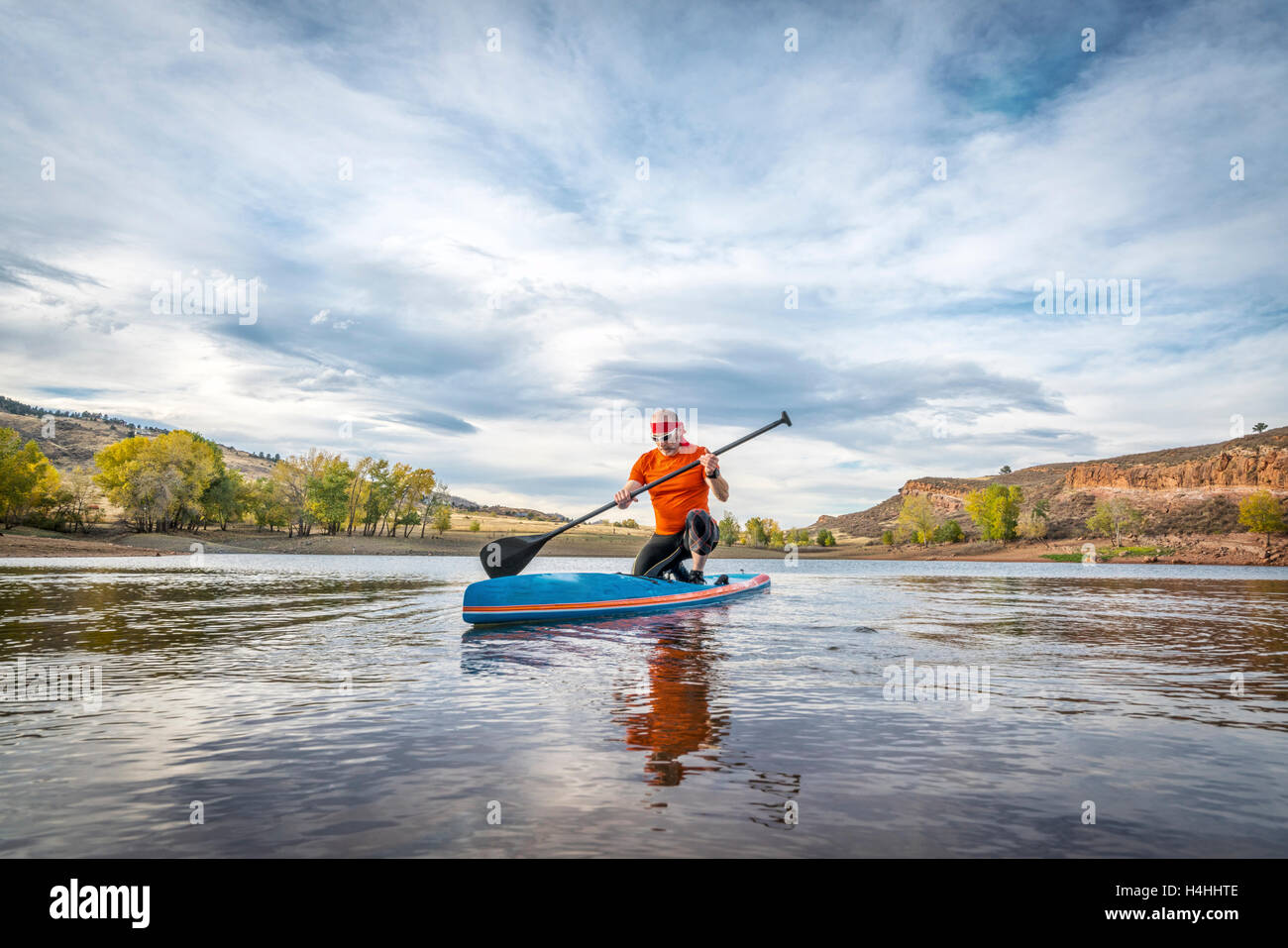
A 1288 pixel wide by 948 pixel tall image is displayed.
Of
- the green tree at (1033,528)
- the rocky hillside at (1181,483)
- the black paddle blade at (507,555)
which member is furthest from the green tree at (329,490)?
the rocky hillside at (1181,483)

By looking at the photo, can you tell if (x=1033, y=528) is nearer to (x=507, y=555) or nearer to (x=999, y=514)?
(x=999, y=514)

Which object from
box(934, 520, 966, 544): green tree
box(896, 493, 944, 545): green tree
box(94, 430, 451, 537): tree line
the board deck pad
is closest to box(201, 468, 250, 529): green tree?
box(94, 430, 451, 537): tree line

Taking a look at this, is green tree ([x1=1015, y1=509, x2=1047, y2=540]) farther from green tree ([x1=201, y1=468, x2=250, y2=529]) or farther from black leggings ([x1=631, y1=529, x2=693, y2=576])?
black leggings ([x1=631, y1=529, x2=693, y2=576])

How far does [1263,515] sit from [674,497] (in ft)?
444

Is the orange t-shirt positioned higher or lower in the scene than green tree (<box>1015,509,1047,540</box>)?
higher

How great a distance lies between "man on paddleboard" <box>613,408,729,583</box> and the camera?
→ 15219 millimetres

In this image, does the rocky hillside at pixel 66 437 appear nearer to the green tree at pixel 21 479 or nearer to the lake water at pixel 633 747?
the green tree at pixel 21 479

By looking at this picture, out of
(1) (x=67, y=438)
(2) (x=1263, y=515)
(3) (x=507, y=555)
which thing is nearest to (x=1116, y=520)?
(2) (x=1263, y=515)

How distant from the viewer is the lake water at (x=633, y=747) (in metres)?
3.37

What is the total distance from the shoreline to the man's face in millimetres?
55957

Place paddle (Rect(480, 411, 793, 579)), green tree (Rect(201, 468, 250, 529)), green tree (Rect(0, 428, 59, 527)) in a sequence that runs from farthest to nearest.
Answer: green tree (Rect(201, 468, 250, 529)) → green tree (Rect(0, 428, 59, 527)) → paddle (Rect(480, 411, 793, 579))

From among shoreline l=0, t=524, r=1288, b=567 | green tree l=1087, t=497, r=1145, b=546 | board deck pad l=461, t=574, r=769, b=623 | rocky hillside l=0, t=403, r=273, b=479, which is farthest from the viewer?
rocky hillside l=0, t=403, r=273, b=479

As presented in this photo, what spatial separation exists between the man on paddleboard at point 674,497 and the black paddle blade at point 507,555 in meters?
2.35
